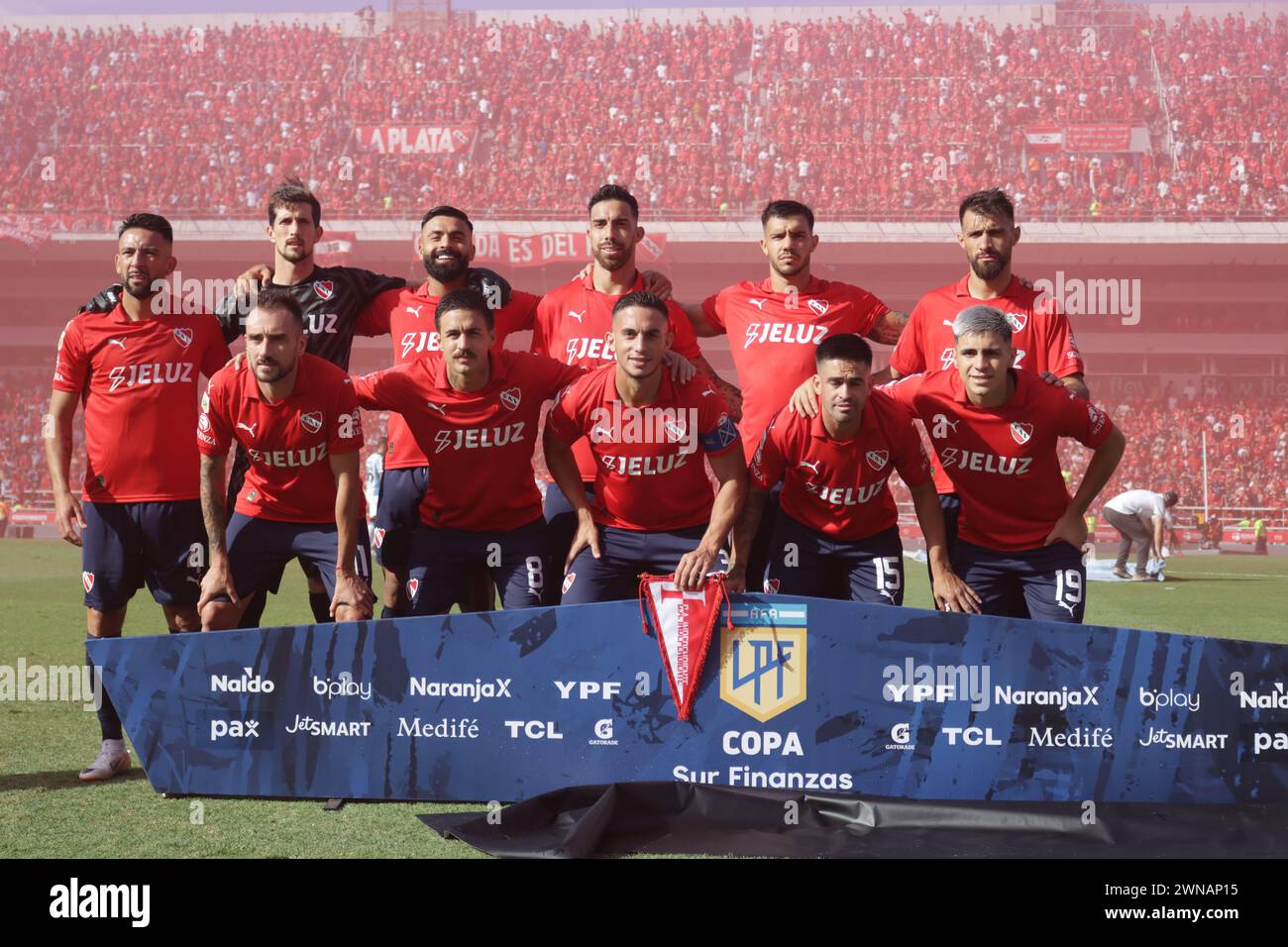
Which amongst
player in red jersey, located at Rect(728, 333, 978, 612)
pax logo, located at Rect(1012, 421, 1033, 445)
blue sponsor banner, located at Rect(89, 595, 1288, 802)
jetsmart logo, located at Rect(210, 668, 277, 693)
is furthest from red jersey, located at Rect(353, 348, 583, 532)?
pax logo, located at Rect(1012, 421, 1033, 445)

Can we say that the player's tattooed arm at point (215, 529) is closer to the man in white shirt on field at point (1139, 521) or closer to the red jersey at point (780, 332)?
the red jersey at point (780, 332)

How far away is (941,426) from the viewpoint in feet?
17.7

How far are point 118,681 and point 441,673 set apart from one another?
1277mm

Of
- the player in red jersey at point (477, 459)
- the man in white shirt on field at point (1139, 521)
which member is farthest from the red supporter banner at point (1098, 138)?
the player in red jersey at point (477, 459)

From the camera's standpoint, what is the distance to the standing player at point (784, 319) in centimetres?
593

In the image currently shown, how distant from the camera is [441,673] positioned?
4797 millimetres

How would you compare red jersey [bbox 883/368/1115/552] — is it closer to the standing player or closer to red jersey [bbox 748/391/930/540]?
red jersey [bbox 748/391/930/540]

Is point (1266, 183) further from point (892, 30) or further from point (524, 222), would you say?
point (524, 222)

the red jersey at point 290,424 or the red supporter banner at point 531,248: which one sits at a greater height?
the red supporter banner at point 531,248

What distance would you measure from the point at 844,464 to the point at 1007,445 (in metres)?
0.70

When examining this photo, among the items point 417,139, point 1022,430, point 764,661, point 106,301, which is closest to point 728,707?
point 764,661

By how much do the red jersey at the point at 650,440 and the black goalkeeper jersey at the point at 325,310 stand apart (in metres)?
1.25

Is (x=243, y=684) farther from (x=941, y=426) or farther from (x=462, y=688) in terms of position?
(x=941, y=426)
